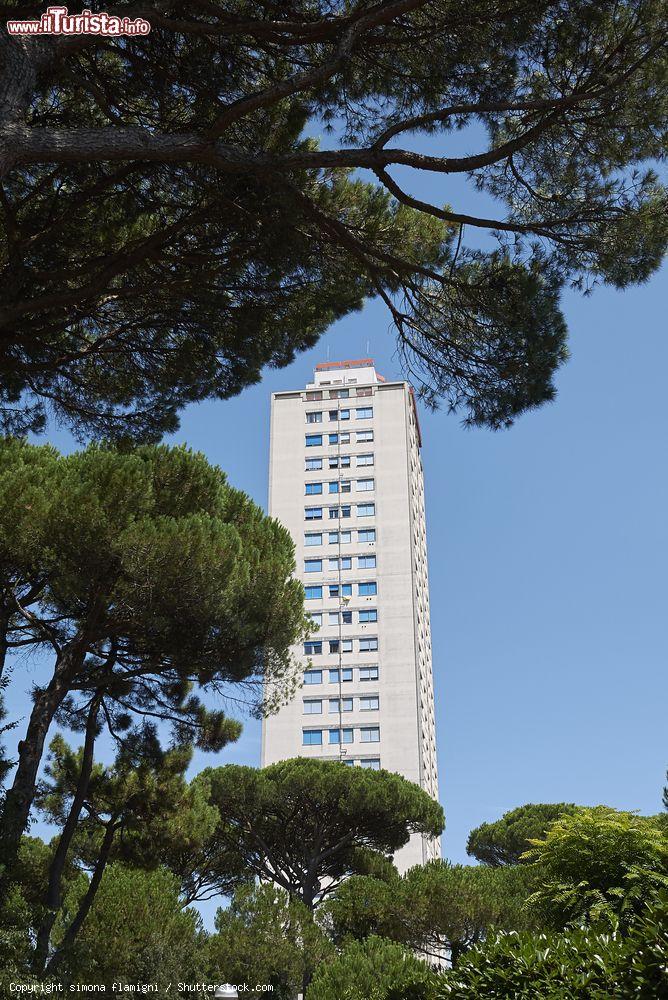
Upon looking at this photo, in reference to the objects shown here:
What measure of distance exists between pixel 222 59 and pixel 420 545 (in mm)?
43698

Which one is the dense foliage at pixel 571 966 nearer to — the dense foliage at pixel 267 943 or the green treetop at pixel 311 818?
the dense foliage at pixel 267 943

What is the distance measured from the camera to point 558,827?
8.49 meters

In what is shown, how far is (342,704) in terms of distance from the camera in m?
43.0

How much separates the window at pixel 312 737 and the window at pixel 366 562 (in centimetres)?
876

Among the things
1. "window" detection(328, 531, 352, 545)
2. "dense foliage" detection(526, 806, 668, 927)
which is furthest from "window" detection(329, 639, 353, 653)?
"dense foliage" detection(526, 806, 668, 927)

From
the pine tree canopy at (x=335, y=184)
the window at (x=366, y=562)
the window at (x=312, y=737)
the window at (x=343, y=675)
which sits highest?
the window at (x=366, y=562)

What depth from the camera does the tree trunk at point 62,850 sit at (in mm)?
9094

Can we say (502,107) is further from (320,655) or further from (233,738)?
(320,655)

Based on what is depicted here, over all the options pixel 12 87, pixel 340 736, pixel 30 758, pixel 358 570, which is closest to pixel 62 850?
pixel 30 758

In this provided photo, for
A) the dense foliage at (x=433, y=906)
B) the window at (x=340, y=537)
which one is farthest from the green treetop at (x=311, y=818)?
the window at (x=340, y=537)

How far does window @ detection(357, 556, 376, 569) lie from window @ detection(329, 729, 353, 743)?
336 inches

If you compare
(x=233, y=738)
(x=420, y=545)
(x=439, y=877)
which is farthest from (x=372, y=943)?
(x=420, y=545)

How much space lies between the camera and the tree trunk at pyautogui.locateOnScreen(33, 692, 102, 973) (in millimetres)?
9094

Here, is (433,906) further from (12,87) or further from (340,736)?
(340,736)
